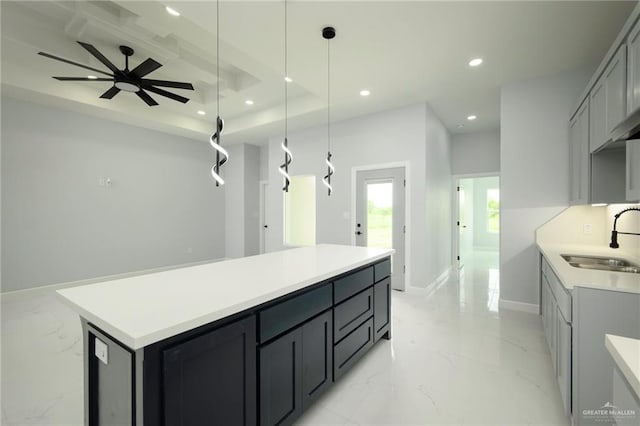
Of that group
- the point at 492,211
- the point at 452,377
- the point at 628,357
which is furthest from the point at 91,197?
the point at 492,211

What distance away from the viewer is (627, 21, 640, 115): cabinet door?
1657mm

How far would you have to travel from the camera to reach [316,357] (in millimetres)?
1827

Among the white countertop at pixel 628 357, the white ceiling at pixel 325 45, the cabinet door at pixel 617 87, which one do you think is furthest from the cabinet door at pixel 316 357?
the white ceiling at pixel 325 45

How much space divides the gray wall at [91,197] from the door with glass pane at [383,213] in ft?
13.7

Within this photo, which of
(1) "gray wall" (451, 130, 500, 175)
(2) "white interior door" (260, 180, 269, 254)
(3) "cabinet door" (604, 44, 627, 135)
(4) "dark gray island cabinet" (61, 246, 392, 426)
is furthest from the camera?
(2) "white interior door" (260, 180, 269, 254)

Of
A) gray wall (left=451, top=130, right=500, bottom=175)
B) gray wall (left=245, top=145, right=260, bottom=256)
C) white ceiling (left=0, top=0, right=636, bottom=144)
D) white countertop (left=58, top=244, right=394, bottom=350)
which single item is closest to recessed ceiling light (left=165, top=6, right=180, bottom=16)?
white ceiling (left=0, top=0, right=636, bottom=144)

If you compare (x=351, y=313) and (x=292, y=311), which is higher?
(x=292, y=311)

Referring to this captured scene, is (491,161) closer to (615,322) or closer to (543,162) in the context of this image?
(543,162)

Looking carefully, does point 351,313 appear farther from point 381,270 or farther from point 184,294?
point 184,294

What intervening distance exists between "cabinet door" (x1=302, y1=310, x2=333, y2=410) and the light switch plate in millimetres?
974

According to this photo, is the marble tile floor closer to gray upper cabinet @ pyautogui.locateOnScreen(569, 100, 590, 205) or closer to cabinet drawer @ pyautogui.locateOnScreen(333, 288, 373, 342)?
cabinet drawer @ pyautogui.locateOnScreen(333, 288, 373, 342)

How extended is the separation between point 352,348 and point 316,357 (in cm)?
54

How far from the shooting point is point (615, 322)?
62.3 inches

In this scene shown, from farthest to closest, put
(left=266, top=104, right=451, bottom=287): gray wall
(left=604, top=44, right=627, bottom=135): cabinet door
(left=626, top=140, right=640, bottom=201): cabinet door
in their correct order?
1. (left=266, top=104, right=451, bottom=287): gray wall
2. (left=604, top=44, right=627, bottom=135): cabinet door
3. (left=626, top=140, right=640, bottom=201): cabinet door
